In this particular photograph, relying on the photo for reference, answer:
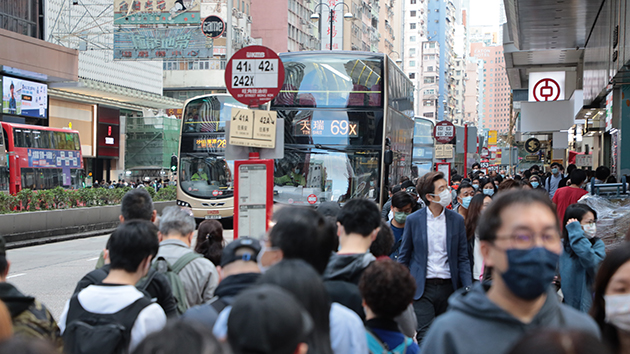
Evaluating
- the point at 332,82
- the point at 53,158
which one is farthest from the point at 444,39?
the point at 332,82

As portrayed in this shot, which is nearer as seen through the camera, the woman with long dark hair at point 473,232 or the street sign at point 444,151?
the woman with long dark hair at point 473,232

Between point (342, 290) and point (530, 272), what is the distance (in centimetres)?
150

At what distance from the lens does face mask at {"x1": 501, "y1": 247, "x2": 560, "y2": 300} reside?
2.18 metres

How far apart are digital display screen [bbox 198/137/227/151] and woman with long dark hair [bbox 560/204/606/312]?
1510 centimetres

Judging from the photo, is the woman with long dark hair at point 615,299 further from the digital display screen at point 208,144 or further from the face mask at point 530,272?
the digital display screen at point 208,144

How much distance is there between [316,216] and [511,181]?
546cm

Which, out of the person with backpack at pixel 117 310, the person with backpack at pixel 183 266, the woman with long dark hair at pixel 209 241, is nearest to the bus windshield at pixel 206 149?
the woman with long dark hair at pixel 209 241

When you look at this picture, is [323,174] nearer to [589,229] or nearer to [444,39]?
[589,229]

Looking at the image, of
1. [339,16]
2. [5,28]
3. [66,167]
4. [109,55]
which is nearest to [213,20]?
[66,167]

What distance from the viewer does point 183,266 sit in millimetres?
4508

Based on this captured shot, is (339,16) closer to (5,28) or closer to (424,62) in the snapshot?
(5,28)

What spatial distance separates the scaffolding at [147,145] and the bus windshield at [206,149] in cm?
3893

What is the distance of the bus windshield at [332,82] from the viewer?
13.7m

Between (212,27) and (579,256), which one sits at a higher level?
(212,27)
